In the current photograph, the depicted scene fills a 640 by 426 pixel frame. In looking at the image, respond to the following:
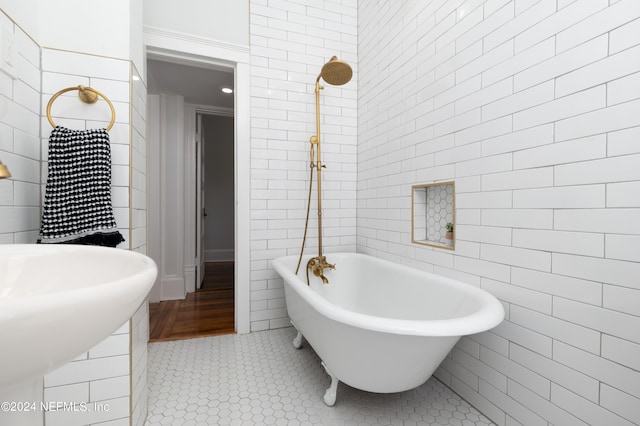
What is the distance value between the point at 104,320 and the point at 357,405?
4.67 feet

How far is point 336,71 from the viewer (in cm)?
193

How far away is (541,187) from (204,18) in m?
2.40

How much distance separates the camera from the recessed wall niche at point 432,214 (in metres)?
1.77

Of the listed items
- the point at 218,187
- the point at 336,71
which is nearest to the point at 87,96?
the point at 336,71

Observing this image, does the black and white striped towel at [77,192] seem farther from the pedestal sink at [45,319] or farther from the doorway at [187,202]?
the doorway at [187,202]

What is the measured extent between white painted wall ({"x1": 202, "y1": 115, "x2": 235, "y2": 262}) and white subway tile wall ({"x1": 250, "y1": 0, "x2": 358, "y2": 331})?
143 inches

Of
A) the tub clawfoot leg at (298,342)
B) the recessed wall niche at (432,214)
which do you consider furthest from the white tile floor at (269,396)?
the recessed wall niche at (432,214)

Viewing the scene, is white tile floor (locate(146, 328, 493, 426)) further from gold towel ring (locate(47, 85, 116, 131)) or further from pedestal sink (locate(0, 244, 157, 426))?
gold towel ring (locate(47, 85, 116, 131))

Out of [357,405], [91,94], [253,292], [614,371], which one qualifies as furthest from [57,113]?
[614,371]

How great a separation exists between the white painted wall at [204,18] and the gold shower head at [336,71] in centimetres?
81

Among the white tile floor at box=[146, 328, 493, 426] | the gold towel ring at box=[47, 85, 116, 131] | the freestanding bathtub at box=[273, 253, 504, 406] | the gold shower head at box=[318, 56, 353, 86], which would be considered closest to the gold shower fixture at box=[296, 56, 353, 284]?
the gold shower head at box=[318, 56, 353, 86]

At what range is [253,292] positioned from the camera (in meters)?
2.40

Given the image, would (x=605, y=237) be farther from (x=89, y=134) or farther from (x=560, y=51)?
(x=89, y=134)

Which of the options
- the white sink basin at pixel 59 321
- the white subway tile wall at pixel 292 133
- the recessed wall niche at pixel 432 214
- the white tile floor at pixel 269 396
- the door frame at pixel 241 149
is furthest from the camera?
the white subway tile wall at pixel 292 133
